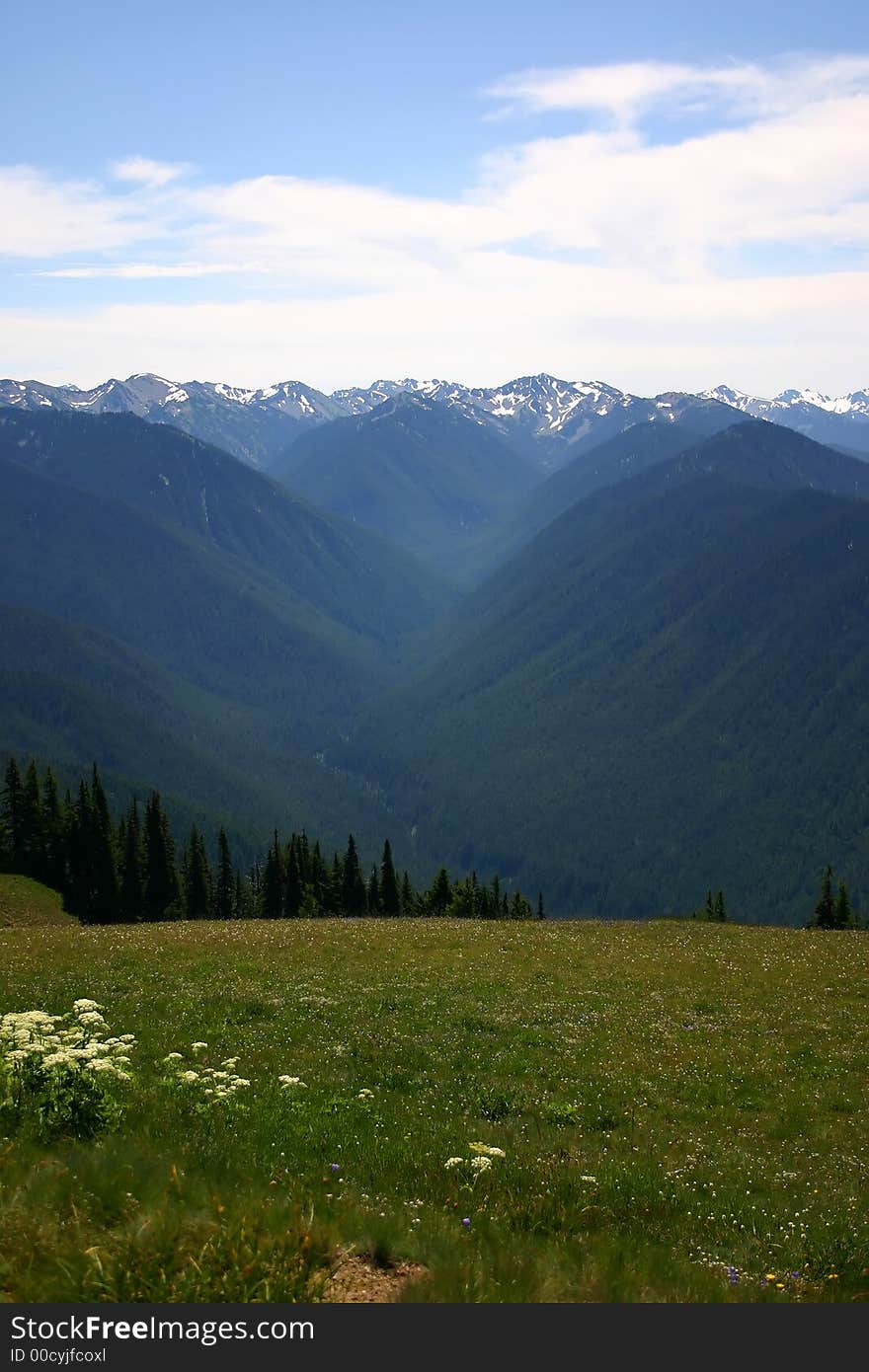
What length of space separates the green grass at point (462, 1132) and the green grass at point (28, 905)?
19.0 metres

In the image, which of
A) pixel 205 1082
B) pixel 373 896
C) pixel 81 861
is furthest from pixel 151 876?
pixel 205 1082

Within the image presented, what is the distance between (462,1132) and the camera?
15.5 m

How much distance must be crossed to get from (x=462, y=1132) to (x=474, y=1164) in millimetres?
3114

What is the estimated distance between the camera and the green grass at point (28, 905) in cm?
5122

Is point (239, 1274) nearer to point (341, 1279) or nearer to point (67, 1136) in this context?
point (341, 1279)

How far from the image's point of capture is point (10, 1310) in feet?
25.4

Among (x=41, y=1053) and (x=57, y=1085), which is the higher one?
(x=57, y=1085)

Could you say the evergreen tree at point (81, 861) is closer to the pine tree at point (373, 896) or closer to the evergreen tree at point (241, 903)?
the evergreen tree at point (241, 903)

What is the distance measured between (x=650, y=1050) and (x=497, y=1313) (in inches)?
603

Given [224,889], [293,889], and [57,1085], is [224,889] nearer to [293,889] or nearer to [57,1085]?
[293,889]

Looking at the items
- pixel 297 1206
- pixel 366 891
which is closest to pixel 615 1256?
pixel 297 1206

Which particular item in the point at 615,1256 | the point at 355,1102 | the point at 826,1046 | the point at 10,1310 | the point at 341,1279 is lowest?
the point at 826,1046

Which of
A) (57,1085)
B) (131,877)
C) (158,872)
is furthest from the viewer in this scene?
(158,872)

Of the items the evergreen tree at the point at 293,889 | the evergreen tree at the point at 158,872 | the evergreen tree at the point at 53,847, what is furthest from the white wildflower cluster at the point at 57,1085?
the evergreen tree at the point at 158,872
